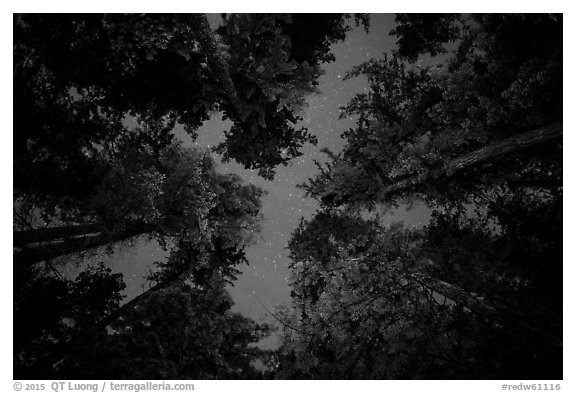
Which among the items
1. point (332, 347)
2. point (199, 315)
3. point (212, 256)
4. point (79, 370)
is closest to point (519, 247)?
point (332, 347)

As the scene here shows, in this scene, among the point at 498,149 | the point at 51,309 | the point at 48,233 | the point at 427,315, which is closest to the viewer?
the point at 498,149

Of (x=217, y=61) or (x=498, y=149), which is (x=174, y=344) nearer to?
(x=217, y=61)

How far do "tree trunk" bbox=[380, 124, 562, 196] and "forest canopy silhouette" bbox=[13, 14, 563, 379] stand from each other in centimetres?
4

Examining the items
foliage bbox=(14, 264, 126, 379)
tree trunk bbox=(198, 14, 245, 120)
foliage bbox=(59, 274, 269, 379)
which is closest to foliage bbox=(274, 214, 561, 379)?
foliage bbox=(59, 274, 269, 379)

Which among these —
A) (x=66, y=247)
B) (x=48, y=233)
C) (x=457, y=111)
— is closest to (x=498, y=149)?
(x=457, y=111)

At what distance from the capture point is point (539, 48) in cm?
442

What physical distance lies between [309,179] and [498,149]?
5.14 meters

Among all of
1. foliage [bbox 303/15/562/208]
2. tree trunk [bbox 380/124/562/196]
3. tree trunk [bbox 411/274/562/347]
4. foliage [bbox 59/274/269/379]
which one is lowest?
foliage [bbox 59/274/269/379]

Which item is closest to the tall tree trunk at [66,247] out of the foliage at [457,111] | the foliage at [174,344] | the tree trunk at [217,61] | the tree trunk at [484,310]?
the foliage at [174,344]

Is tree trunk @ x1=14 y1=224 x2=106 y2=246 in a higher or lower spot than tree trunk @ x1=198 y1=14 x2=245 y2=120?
lower

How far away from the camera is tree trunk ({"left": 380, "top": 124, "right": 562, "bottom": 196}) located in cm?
448

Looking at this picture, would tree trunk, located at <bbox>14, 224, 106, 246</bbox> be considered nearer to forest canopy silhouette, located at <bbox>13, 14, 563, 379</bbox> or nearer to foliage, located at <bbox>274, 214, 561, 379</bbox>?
forest canopy silhouette, located at <bbox>13, 14, 563, 379</bbox>

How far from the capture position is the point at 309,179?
29.8 feet
